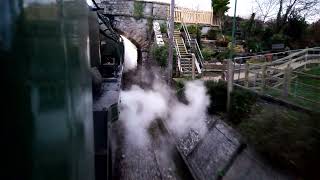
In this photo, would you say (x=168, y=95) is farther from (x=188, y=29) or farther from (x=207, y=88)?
(x=188, y=29)

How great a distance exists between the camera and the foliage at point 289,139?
534cm

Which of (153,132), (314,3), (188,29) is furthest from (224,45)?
(153,132)

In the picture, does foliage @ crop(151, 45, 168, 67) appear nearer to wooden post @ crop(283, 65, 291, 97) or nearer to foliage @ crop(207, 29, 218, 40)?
foliage @ crop(207, 29, 218, 40)

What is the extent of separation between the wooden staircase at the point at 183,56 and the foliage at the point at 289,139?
12.9 metres

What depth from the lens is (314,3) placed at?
69.8 ft

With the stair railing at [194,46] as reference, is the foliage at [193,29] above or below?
above

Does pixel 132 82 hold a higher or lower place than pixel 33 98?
lower

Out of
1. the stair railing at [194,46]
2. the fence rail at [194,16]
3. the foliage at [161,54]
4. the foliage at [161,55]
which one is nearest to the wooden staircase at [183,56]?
the stair railing at [194,46]

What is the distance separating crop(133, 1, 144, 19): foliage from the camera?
970 inches

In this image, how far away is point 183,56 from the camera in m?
22.0

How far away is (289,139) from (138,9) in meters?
20.5

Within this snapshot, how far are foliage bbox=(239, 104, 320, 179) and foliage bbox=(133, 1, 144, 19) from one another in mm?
19019

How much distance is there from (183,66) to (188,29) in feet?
21.3

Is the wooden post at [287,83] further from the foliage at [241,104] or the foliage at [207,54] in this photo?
the foliage at [207,54]
